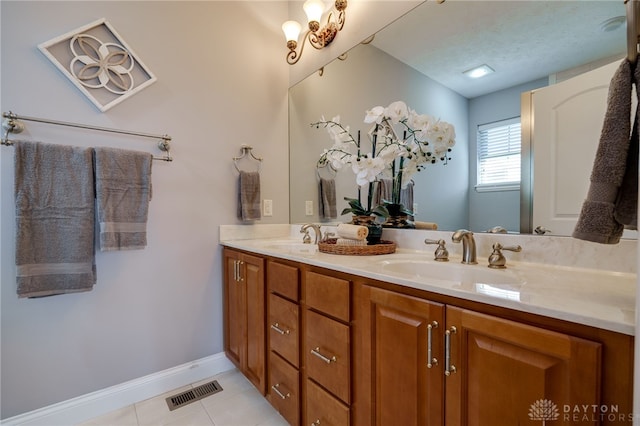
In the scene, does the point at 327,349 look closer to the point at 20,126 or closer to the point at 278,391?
the point at 278,391

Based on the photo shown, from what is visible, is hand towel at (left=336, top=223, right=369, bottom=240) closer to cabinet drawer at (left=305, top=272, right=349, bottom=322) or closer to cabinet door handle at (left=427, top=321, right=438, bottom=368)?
cabinet drawer at (left=305, top=272, right=349, bottom=322)

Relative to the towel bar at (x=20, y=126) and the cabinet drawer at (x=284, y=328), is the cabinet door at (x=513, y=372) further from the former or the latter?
the towel bar at (x=20, y=126)

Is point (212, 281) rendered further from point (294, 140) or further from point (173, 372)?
point (294, 140)

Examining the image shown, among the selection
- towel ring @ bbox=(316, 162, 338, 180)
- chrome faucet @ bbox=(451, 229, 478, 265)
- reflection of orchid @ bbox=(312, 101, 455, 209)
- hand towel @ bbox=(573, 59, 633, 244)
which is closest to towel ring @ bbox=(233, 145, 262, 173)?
towel ring @ bbox=(316, 162, 338, 180)

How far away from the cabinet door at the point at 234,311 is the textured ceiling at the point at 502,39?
1434 mm

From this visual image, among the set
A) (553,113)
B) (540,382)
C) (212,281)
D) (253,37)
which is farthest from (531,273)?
(253,37)

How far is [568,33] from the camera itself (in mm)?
941

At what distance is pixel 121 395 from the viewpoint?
1478mm

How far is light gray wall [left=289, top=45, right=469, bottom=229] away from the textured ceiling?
77 millimetres

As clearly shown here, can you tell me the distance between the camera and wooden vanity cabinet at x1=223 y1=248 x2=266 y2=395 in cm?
140

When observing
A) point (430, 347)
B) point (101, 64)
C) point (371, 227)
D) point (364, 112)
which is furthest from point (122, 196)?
point (430, 347)

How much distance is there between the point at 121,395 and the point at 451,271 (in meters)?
1.75

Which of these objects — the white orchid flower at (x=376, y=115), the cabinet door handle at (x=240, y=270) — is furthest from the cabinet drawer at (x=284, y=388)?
the white orchid flower at (x=376, y=115)

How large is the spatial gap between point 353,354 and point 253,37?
2030mm
